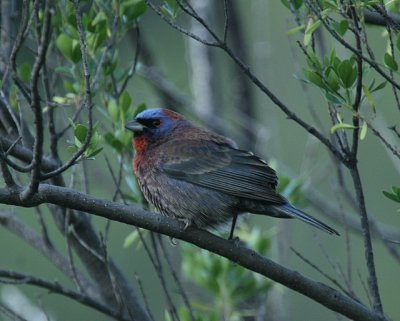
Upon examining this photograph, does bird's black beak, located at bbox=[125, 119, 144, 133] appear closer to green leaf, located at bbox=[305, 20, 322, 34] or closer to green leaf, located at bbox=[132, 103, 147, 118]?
green leaf, located at bbox=[132, 103, 147, 118]

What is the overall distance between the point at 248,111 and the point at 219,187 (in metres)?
3.45

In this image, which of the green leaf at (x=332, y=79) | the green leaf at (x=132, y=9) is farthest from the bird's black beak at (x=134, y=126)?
→ the green leaf at (x=332, y=79)

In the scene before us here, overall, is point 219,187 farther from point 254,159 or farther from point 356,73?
point 356,73

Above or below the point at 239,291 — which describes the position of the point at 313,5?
above

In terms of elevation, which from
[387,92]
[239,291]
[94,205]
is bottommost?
[387,92]

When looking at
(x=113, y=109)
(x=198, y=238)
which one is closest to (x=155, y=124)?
(x=113, y=109)

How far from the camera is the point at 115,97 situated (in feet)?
19.3

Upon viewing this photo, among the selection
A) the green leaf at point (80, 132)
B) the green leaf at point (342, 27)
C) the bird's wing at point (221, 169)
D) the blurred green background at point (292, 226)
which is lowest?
the blurred green background at point (292, 226)

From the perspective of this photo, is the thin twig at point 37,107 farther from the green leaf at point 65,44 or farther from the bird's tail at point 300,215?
the bird's tail at point 300,215

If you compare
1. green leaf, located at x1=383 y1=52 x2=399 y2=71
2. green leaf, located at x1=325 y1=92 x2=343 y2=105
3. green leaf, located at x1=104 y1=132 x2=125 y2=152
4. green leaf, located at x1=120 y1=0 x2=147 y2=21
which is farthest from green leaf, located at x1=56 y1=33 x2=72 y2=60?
green leaf, located at x1=383 y1=52 x2=399 y2=71

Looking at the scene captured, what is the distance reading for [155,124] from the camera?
625 centimetres

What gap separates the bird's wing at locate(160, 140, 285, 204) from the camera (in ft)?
18.4

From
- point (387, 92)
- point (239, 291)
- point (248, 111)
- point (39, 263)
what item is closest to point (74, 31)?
point (239, 291)

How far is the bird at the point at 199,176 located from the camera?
551 cm
